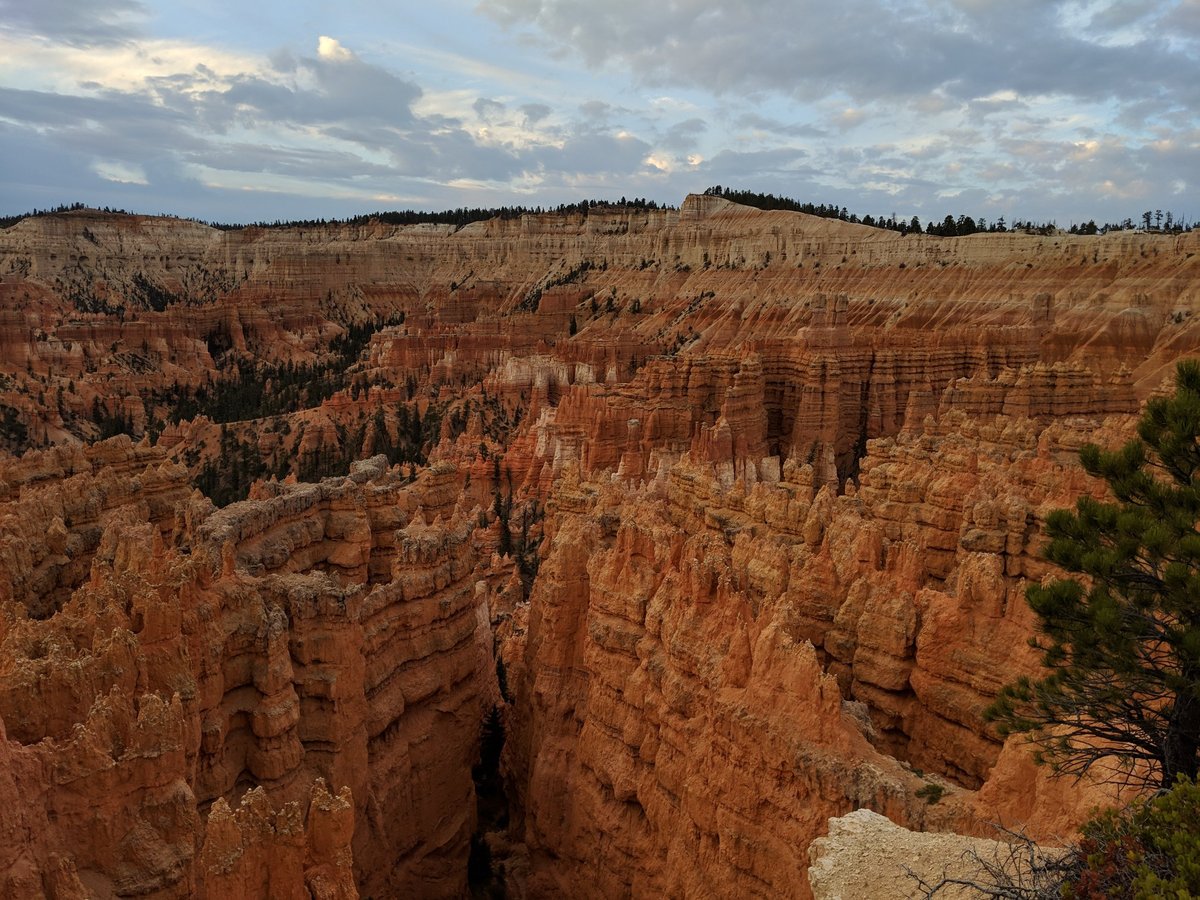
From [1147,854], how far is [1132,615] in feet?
9.69

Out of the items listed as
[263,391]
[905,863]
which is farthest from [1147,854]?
[263,391]

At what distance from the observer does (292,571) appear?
13.3 metres

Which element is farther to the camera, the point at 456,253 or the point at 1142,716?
the point at 456,253

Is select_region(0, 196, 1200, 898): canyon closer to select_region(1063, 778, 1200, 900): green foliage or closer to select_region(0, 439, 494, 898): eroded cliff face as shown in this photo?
select_region(0, 439, 494, 898): eroded cliff face

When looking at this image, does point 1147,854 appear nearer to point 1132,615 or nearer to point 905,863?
point 905,863

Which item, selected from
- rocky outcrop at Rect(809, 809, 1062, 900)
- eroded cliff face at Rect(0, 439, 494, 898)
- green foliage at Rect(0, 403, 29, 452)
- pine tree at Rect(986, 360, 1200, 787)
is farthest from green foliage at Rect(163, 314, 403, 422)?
rocky outcrop at Rect(809, 809, 1062, 900)

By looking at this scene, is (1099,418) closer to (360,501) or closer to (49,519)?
(360,501)

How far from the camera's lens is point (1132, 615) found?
289 inches

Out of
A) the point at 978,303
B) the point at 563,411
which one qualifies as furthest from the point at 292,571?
the point at 978,303

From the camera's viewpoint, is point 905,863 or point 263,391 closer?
point 905,863

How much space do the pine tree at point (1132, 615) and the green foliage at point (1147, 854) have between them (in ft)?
6.14

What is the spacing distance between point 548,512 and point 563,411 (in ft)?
46.5

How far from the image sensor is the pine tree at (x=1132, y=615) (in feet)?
22.7

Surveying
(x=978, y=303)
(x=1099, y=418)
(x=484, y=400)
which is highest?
(x=978, y=303)
